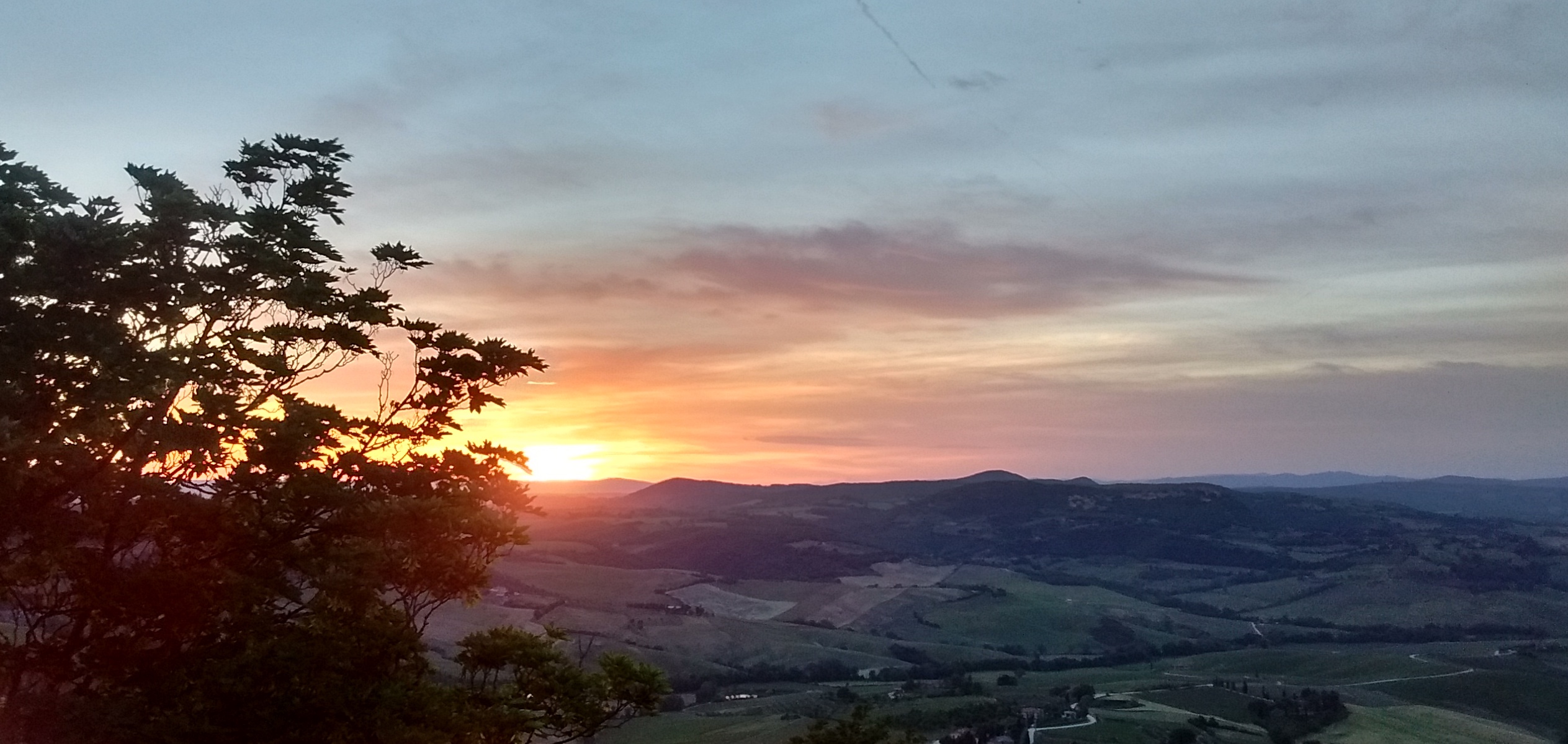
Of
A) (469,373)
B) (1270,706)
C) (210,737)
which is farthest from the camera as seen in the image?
(1270,706)

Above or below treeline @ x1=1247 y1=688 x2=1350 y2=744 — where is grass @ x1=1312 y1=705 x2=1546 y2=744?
Answer: below

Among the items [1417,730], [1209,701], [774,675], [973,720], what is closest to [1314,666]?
[1209,701]

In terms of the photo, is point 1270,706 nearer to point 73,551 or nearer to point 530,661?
point 530,661

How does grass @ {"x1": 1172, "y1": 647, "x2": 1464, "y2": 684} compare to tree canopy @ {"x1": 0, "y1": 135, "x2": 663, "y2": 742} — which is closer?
tree canopy @ {"x1": 0, "y1": 135, "x2": 663, "y2": 742}

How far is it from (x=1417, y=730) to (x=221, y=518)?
11806 centimetres

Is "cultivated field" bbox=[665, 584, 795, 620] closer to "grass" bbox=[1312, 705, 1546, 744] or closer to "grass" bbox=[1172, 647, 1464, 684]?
"grass" bbox=[1172, 647, 1464, 684]

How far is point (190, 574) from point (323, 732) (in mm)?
4609

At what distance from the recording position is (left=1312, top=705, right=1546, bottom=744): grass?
100 meters

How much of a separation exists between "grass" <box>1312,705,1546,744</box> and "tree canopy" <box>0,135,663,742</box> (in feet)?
326

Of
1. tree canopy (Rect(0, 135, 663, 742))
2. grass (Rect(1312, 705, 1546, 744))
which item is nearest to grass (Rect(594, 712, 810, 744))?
grass (Rect(1312, 705, 1546, 744))

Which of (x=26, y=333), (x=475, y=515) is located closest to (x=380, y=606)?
(x=475, y=515)

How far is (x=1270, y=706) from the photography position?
115562 millimetres

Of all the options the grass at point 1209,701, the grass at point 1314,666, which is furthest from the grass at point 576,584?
the grass at point 1314,666

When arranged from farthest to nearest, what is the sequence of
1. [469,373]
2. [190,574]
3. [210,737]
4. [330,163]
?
[330,163], [469,373], [190,574], [210,737]
